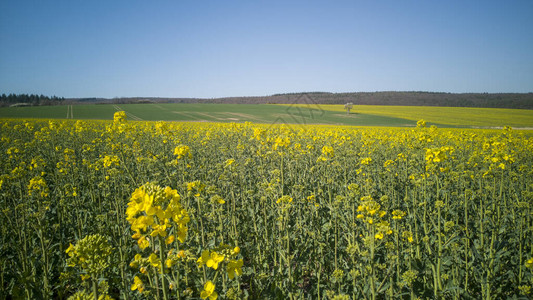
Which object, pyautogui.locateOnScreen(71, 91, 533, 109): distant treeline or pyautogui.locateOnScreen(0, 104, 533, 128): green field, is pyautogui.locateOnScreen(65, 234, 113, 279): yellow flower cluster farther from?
pyautogui.locateOnScreen(71, 91, 533, 109): distant treeline

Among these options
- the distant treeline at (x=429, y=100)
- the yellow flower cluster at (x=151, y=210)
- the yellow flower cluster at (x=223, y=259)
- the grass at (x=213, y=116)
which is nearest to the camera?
the yellow flower cluster at (x=151, y=210)

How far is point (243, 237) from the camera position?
15.2 feet

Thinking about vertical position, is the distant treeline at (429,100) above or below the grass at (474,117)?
above

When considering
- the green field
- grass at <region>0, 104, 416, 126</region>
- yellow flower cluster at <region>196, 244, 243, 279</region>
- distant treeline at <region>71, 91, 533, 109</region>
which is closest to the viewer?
yellow flower cluster at <region>196, 244, 243, 279</region>

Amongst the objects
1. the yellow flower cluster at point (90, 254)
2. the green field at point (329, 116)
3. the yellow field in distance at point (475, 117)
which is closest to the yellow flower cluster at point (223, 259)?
the yellow flower cluster at point (90, 254)

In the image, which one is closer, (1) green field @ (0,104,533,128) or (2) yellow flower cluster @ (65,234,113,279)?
(2) yellow flower cluster @ (65,234,113,279)

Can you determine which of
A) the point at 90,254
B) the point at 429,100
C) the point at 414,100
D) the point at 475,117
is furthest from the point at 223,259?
the point at 429,100

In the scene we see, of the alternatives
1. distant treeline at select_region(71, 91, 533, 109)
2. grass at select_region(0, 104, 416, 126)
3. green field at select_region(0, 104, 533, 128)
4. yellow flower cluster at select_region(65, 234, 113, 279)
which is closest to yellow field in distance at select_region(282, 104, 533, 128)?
green field at select_region(0, 104, 533, 128)

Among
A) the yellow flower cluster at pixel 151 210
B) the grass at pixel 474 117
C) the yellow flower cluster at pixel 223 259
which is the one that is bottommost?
the yellow flower cluster at pixel 223 259

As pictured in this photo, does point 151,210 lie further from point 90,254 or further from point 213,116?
point 213,116

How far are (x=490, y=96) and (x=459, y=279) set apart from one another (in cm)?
9436

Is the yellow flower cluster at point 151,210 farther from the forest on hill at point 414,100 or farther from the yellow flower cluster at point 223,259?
the forest on hill at point 414,100

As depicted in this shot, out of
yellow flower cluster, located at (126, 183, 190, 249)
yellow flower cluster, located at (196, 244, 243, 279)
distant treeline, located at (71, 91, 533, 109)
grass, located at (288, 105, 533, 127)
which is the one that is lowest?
yellow flower cluster, located at (196, 244, 243, 279)

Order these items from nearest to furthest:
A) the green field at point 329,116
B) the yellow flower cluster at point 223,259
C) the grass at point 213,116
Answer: the yellow flower cluster at point 223,259
the green field at point 329,116
the grass at point 213,116
